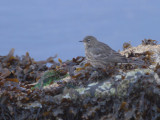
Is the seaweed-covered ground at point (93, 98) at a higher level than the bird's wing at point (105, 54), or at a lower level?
lower

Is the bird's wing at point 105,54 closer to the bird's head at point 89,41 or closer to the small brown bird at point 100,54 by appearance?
the small brown bird at point 100,54

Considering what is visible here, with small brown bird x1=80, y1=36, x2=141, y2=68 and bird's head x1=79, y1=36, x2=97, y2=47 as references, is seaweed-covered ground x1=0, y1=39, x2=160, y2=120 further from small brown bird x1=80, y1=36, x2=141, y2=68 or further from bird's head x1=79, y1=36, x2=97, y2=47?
bird's head x1=79, y1=36, x2=97, y2=47

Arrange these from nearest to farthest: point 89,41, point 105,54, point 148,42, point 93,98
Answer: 1. point 93,98
2. point 105,54
3. point 89,41
4. point 148,42

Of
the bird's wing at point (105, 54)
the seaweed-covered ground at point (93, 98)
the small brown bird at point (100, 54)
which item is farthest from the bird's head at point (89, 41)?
the seaweed-covered ground at point (93, 98)

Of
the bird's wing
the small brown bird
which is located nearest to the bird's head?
the small brown bird

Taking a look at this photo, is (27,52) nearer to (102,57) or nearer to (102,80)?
(102,57)

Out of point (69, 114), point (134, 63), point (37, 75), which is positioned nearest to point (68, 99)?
point (69, 114)

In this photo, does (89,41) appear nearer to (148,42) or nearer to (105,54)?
(105,54)

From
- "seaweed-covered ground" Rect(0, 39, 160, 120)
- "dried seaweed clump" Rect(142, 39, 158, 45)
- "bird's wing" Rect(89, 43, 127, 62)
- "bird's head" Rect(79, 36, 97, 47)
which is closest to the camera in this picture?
"seaweed-covered ground" Rect(0, 39, 160, 120)

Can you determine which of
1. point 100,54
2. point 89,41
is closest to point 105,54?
point 100,54
